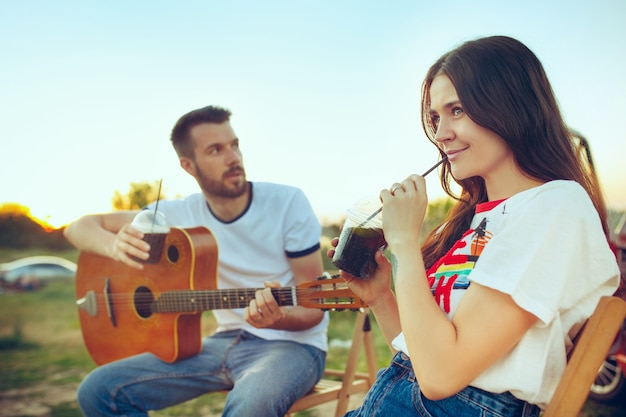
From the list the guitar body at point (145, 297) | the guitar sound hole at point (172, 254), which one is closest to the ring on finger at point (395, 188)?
the guitar body at point (145, 297)

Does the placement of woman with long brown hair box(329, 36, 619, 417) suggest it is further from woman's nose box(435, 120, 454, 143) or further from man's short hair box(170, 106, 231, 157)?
man's short hair box(170, 106, 231, 157)

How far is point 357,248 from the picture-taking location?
5.50 ft

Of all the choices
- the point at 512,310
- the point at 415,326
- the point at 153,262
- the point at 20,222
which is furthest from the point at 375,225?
the point at 20,222

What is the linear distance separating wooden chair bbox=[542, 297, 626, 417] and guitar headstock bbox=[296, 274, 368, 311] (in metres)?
0.86

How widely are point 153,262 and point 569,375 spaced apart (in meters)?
2.13

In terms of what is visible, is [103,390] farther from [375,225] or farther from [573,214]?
[573,214]

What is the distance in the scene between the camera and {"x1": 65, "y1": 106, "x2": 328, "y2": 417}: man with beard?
239cm

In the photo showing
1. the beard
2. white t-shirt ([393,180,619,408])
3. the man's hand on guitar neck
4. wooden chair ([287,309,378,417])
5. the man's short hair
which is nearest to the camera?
white t-shirt ([393,180,619,408])

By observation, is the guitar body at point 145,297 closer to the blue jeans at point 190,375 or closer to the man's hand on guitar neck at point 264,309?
the blue jeans at point 190,375

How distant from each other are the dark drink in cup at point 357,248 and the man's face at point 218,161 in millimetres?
1483

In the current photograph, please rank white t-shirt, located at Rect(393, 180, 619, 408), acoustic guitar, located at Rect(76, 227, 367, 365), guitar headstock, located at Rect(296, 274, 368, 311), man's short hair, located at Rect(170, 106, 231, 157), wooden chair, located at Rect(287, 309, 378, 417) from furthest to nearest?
1. man's short hair, located at Rect(170, 106, 231, 157)
2. wooden chair, located at Rect(287, 309, 378, 417)
3. acoustic guitar, located at Rect(76, 227, 367, 365)
4. guitar headstock, located at Rect(296, 274, 368, 311)
5. white t-shirt, located at Rect(393, 180, 619, 408)

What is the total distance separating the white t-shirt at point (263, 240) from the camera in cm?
294

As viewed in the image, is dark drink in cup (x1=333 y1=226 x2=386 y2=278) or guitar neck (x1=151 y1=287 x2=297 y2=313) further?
guitar neck (x1=151 y1=287 x2=297 y2=313)

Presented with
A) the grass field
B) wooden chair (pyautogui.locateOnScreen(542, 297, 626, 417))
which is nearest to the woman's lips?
wooden chair (pyautogui.locateOnScreen(542, 297, 626, 417))
